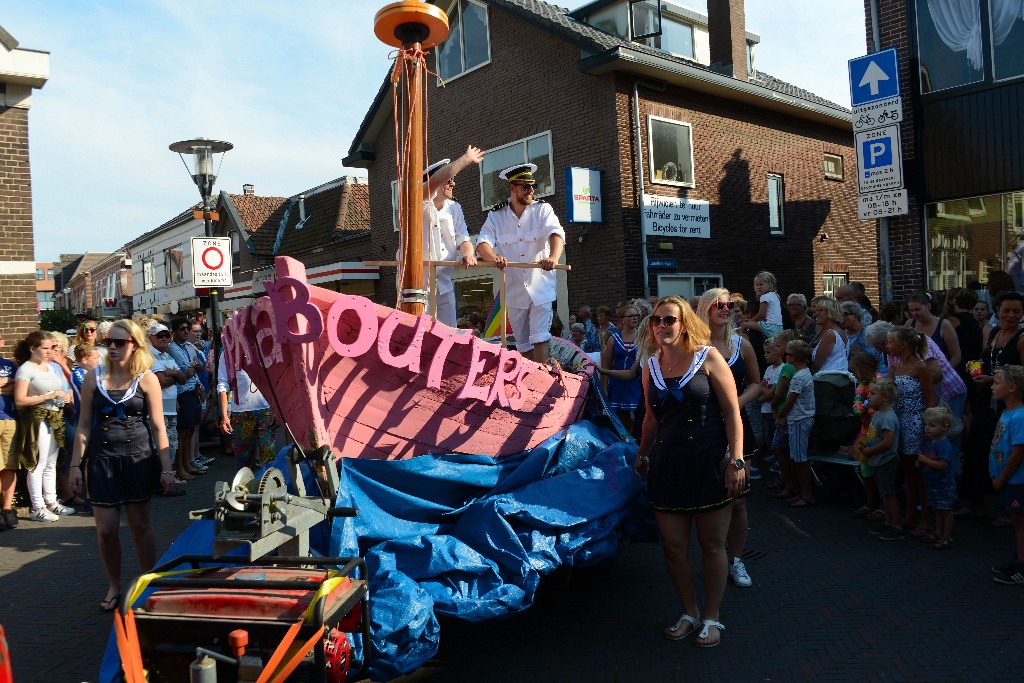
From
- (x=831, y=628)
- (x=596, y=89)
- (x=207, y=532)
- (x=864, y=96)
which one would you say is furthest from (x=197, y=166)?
(x=831, y=628)

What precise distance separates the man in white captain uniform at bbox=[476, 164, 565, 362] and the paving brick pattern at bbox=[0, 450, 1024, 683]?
1.85 m

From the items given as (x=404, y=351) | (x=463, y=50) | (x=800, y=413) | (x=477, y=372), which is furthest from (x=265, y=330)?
(x=463, y=50)

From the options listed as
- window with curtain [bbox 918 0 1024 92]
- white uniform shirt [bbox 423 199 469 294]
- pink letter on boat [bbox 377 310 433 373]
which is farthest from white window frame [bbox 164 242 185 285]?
pink letter on boat [bbox 377 310 433 373]

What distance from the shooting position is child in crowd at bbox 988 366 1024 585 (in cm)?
463

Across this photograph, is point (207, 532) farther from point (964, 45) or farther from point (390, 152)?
point (390, 152)

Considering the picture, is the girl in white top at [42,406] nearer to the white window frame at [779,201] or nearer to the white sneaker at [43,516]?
the white sneaker at [43,516]

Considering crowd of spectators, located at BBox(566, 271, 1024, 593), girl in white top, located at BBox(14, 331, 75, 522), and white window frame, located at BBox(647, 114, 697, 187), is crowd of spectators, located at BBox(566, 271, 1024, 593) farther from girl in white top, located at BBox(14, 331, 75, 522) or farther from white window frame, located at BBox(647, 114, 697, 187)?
white window frame, located at BBox(647, 114, 697, 187)

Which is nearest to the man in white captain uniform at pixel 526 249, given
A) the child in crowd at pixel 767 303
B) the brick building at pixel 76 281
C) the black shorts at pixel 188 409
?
the child in crowd at pixel 767 303

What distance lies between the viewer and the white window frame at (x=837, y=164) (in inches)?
732

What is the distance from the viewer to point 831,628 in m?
4.23

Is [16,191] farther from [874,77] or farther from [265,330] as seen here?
[874,77]

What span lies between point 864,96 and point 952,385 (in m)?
5.57

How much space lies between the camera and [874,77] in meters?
9.96

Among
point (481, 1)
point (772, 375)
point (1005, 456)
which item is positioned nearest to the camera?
point (1005, 456)
